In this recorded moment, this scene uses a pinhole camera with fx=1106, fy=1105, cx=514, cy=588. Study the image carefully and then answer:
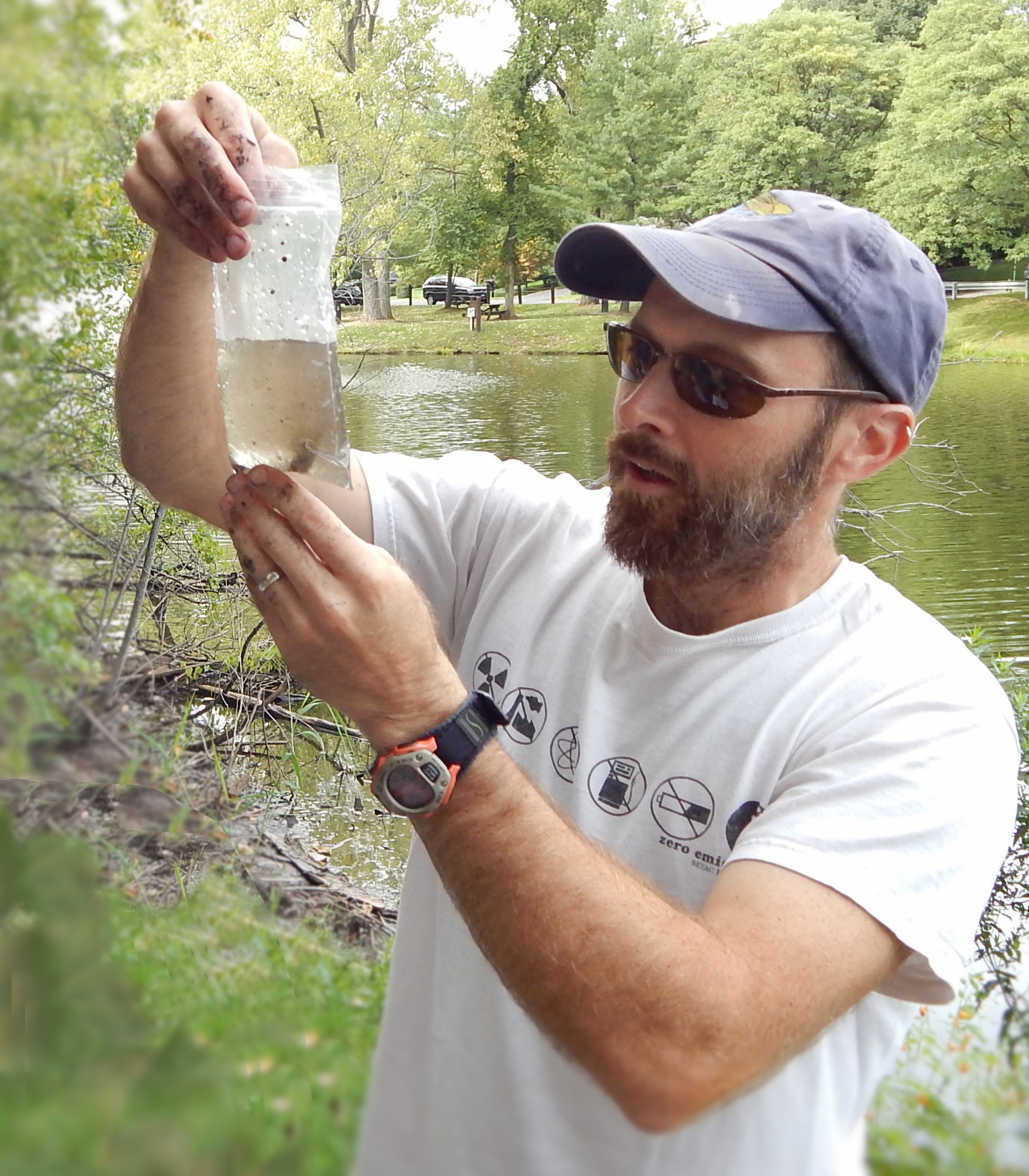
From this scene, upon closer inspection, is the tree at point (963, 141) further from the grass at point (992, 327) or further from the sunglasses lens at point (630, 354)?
the sunglasses lens at point (630, 354)

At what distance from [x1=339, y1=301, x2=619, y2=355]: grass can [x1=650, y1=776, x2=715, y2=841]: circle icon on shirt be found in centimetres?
69

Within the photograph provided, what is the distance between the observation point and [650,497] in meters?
0.94

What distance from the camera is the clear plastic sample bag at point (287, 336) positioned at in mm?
538

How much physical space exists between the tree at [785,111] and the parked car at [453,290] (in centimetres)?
38

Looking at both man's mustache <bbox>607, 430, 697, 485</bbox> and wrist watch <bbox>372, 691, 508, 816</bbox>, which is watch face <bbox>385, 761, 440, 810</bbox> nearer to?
wrist watch <bbox>372, 691, 508, 816</bbox>

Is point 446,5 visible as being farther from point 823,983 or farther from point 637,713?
point 823,983

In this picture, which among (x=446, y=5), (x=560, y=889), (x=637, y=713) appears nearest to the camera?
Result: (x=560, y=889)

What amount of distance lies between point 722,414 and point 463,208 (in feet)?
1.68

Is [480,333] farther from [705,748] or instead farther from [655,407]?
[705,748]

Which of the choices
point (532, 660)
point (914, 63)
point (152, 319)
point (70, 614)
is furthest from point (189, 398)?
point (914, 63)

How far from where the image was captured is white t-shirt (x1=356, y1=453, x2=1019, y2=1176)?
25.8 inches

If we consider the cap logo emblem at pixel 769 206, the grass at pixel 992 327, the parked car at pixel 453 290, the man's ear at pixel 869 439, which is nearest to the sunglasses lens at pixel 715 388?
the man's ear at pixel 869 439

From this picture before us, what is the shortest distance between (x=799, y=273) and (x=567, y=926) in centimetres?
63

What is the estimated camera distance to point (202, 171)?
582 mm
